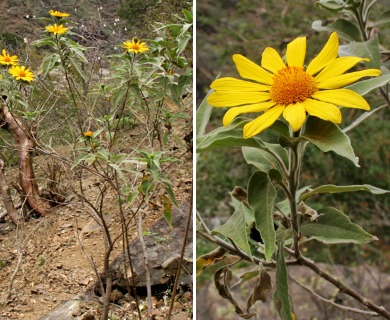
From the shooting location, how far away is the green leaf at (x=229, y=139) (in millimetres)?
370

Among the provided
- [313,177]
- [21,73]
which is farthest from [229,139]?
[313,177]

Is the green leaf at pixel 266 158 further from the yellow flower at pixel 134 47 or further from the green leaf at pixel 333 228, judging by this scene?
the yellow flower at pixel 134 47

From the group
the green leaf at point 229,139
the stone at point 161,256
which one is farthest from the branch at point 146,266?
the green leaf at point 229,139

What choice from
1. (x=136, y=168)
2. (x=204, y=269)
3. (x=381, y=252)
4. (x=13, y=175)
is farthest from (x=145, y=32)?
(x=381, y=252)

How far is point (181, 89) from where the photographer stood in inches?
38.3

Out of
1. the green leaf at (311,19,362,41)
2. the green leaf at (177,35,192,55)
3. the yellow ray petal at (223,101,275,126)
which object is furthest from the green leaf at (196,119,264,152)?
the green leaf at (177,35,192,55)

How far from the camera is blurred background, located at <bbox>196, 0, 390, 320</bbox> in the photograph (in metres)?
1.55

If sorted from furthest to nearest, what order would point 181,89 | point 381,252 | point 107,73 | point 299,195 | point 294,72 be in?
point 381,252 < point 107,73 < point 181,89 < point 299,195 < point 294,72

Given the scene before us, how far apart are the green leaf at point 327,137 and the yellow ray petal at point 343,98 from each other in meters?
0.01

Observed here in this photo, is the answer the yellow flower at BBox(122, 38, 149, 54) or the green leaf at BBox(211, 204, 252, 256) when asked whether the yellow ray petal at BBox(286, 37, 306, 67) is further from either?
the yellow flower at BBox(122, 38, 149, 54)

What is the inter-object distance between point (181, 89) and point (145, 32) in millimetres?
153

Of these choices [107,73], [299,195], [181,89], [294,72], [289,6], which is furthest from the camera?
[289,6]

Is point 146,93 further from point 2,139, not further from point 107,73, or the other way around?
point 2,139

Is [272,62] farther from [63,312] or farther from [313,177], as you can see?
[313,177]
